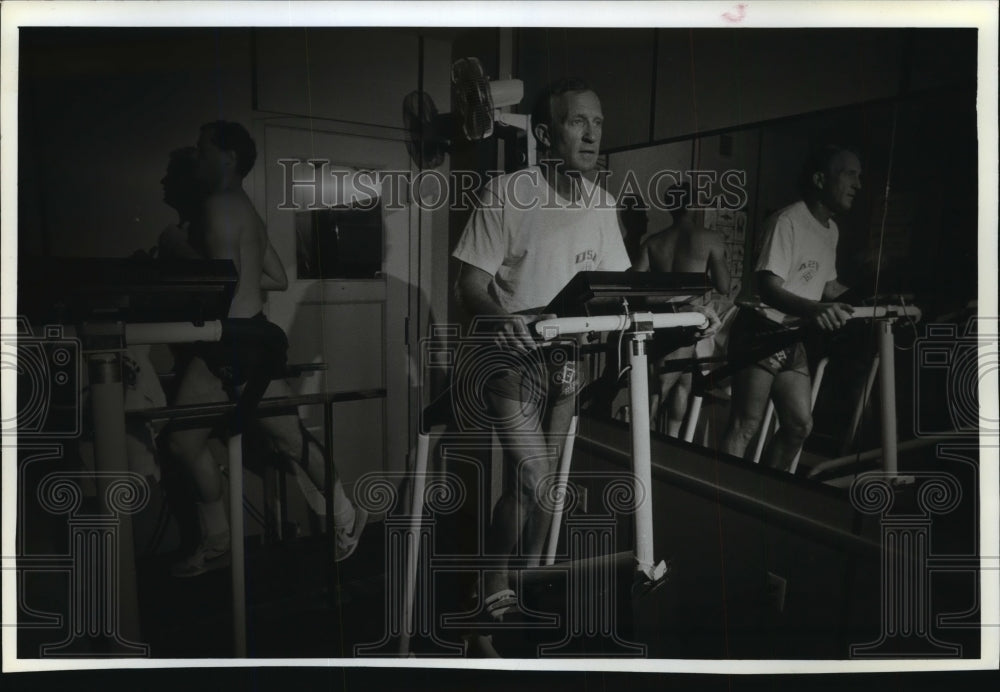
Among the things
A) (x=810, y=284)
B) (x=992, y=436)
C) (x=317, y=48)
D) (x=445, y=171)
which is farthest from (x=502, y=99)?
(x=992, y=436)

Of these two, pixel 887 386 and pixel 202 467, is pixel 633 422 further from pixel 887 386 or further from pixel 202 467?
pixel 202 467

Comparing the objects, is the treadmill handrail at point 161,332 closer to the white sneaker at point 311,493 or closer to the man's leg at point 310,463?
the man's leg at point 310,463

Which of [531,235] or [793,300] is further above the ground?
[531,235]

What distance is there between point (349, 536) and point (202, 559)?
0.35 m

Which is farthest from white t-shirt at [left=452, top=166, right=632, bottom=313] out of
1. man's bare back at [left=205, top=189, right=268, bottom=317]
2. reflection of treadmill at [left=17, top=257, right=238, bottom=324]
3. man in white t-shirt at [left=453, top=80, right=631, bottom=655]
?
reflection of treadmill at [left=17, top=257, right=238, bottom=324]

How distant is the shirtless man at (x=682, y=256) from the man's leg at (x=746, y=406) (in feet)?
0.39

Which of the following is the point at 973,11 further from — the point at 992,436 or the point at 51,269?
the point at 51,269

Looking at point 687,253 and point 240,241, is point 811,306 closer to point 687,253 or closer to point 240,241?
point 687,253

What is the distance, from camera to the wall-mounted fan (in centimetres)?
157

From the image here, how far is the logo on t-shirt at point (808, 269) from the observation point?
161 centimetres

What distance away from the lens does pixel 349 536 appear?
165 cm

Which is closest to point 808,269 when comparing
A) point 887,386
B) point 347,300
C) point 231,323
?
point 887,386

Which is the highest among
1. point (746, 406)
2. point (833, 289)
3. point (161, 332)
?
point (833, 289)

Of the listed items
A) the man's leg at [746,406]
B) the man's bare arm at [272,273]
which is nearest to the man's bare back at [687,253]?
the man's leg at [746,406]
